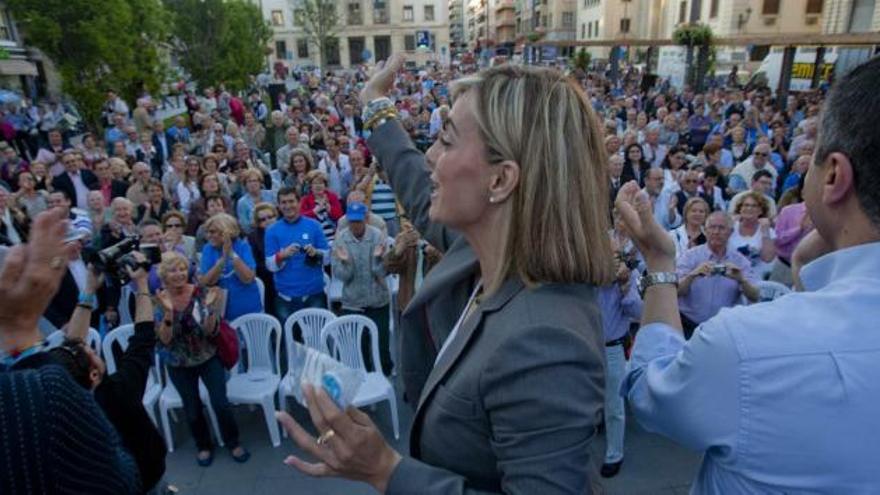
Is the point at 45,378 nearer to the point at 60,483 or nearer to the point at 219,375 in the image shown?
the point at 60,483

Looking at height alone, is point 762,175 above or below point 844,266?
below

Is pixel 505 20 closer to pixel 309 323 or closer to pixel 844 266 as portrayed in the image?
pixel 309 323

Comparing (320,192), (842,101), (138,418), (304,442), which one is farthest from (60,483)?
(320,192)

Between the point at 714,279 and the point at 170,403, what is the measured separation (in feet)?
13.4

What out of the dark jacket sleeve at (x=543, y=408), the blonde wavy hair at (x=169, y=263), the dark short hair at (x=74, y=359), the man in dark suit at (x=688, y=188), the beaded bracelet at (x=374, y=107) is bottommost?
the man in dark suit at (x=688, y=188)

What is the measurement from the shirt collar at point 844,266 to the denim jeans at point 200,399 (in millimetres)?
3750

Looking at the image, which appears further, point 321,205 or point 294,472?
point 321,205

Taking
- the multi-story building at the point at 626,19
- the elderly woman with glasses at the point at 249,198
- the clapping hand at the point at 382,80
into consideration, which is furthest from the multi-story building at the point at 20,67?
the multi-story building at the point at 626,19

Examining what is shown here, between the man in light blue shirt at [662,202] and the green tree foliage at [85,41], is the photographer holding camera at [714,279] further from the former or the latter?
the green tree foliage at [85,41]

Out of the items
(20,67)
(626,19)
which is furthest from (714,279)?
(626,19)

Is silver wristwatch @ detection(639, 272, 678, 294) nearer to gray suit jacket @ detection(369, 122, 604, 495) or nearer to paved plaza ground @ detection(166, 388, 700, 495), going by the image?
gray suit jacket @ detection(369, 122, 604, 495)

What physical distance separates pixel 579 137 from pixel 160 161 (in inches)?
436

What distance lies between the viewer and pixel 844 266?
97cm

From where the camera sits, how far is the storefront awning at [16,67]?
20.9 m
